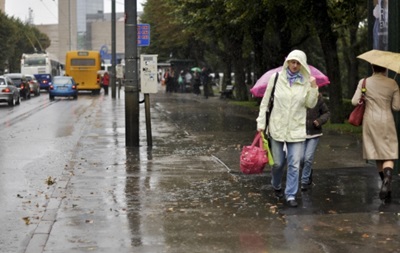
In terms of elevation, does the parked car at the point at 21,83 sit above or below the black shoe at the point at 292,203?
above

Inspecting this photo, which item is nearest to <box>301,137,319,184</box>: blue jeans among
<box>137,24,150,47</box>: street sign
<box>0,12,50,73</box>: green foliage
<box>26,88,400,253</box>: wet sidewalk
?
<box>26,88,400,253</box>: wet sidewalk

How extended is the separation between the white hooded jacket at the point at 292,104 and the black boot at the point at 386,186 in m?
1.17

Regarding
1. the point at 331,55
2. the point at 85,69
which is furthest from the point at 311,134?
the point at 85,69

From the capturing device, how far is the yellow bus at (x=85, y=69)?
57.1 meters

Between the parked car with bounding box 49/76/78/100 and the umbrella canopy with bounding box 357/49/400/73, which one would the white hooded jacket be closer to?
the umbrella canopy with bounding box 357/49/400/73

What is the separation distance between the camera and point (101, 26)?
18088 centimetres

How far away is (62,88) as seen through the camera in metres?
46.5

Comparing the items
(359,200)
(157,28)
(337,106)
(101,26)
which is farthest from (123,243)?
(101,26)

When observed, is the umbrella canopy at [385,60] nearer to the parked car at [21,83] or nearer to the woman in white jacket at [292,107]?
the woman in white jacket at [292,107]

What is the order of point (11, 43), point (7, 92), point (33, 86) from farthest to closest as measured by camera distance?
point (11, 43)
point (33, 86)
point (7, 92)

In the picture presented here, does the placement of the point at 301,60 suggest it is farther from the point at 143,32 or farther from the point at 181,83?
the point at 181,83

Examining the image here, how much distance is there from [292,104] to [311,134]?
1430mm

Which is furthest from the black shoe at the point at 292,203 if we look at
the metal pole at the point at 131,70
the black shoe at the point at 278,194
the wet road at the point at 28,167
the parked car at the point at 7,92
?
the parked car at the point at 7,92

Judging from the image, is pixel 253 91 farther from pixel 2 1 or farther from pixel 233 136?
pixel 2 1
